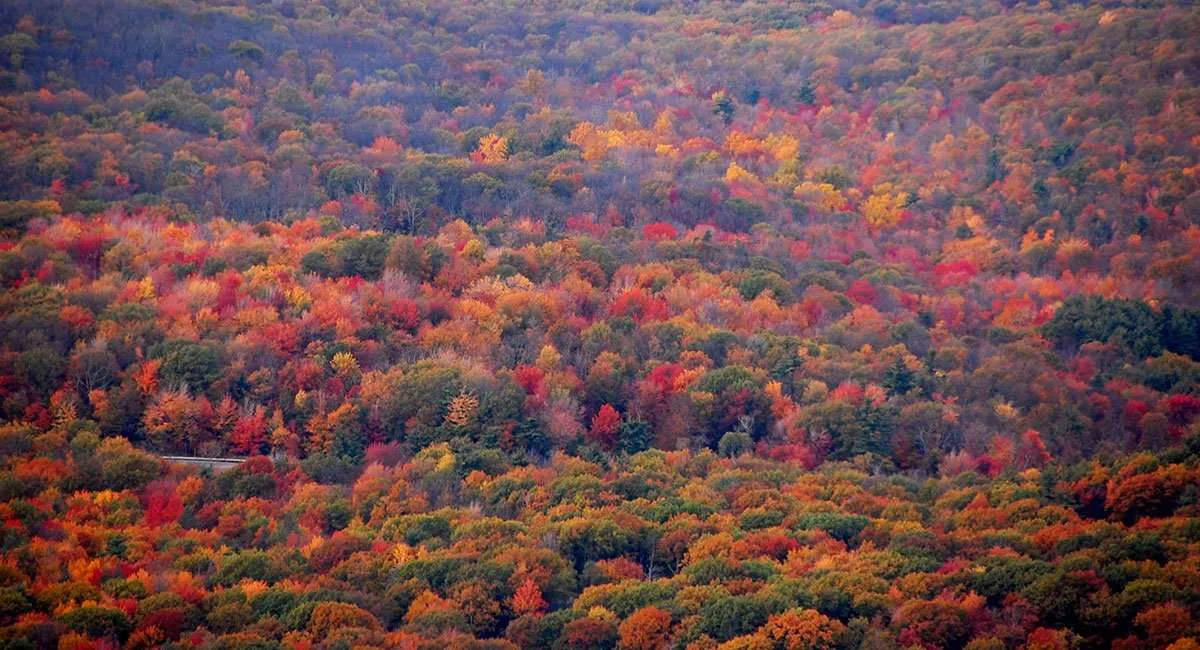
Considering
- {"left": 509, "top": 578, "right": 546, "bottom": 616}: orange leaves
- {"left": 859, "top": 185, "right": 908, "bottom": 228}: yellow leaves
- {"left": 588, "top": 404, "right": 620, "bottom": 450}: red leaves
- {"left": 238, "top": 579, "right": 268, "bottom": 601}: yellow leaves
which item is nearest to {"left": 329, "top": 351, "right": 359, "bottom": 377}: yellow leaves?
{"left": 588, "top": 404, "right": 620, "bottom": 450}: red leaves

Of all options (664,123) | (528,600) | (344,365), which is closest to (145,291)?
(344,365)

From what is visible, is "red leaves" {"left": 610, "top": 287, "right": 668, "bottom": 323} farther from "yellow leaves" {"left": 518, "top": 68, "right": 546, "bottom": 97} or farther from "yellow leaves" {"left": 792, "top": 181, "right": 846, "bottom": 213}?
"yellow leaves" {"left": 518, "top": 68, "right": 546, "bottom": 97}

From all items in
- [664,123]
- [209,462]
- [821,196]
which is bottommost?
[209,462]

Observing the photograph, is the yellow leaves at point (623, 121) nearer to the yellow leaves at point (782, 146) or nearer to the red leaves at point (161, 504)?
the yellow leaves at point (782, 146)

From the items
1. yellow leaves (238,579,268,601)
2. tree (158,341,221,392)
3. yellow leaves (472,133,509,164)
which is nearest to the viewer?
yellow leaves (238,579,268,601)

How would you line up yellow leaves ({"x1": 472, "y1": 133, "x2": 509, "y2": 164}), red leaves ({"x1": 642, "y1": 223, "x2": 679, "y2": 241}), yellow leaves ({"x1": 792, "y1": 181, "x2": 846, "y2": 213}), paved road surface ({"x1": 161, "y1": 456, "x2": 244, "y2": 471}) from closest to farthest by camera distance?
1. paved road surface ({"x1": 161, "y1": 456, "x2": 244, "y2": 471})
2. red leaves ({"x1": 642, "y1": 223, "x2": 679, "y2": 241})
3. yellow leaves ({"x1": 792, "y1": 181, "x2": 846, "y2": 213})
4. yellow leaves ({"x1": 472, "y1": 133, "x2": 509, "y2": 164})

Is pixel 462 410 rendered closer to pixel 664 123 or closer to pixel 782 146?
pixel 782 146

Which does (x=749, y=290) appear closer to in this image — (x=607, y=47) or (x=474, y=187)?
(x=474, y=187)
